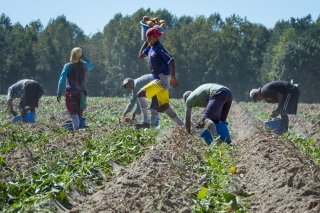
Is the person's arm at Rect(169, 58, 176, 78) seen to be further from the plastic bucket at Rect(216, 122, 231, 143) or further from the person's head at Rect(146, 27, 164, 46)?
the plastic bucket at Rect(216, 122, 231, 143)

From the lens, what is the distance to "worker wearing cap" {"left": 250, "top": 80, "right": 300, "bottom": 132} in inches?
437

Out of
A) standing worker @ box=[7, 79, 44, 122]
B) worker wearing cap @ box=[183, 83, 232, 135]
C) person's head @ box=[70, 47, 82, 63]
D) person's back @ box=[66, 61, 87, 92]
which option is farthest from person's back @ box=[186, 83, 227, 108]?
standing worker @ box=[7, 79, 44, 122]

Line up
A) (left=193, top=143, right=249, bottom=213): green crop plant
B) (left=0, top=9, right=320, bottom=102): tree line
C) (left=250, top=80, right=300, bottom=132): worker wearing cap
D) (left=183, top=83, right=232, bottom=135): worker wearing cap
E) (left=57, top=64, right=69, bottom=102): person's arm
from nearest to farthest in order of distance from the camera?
(left=193, top=143, right=249, bottom=213): green crop plant
(left=183, top=83, right=232, bottom=135): worker wearing cap
(left=57, top=64, right=69, bottom=102): person's arm
(left=250, top=80, right=300, bottom=132): worker wearing cap
(left=0, top=9, right=320, bottom=102): tree line

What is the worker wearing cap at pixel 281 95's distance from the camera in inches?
437

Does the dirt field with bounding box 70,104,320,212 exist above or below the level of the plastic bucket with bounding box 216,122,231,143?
below

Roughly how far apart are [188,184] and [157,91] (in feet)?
14.5

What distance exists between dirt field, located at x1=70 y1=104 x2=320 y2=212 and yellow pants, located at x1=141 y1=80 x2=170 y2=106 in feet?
8.22

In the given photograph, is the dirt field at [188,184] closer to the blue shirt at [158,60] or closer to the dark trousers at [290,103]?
the blue shirt at [158,60]

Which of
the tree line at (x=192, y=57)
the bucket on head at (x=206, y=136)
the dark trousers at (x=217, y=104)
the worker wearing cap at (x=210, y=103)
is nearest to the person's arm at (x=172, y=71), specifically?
the worker wearing cap at (x=210, y=103)

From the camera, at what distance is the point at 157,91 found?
9367 mm

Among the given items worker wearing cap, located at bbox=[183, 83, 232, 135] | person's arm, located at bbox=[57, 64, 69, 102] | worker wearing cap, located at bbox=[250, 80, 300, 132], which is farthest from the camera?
worker wearing cap, located at bbox=[250, 80, 300, 132]

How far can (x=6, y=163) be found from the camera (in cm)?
590

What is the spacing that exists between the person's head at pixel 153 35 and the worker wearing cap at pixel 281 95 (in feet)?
8.62

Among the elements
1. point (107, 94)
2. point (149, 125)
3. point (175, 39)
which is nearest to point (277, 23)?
point (175, 39)
